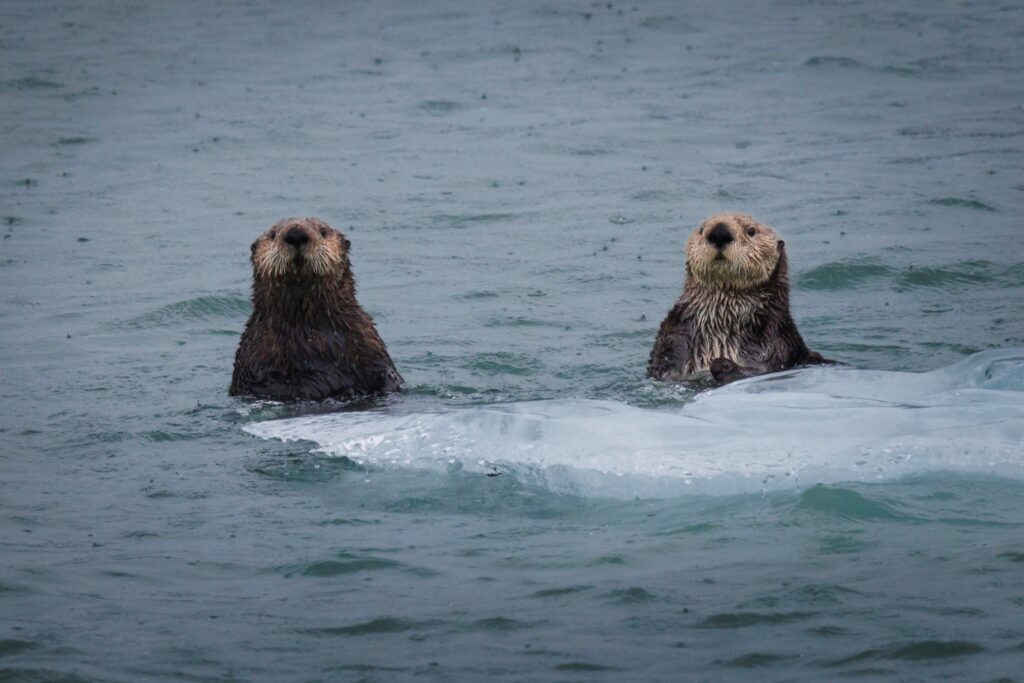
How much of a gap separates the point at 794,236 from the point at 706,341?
418 centimetres

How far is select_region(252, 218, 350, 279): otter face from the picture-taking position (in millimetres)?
8906

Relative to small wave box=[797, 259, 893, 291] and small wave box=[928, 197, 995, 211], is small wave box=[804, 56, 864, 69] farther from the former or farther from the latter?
small wave box=[797, 259, 893, 291]

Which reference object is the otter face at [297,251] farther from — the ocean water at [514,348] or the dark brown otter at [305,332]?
the ocean water at [514,348]

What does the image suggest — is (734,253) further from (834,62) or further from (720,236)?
(834,62)

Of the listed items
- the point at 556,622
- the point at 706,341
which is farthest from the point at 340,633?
the point at 706,341

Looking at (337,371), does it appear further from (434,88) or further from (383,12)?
(383,12)

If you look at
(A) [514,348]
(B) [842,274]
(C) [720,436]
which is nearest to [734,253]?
(A) [514,348]

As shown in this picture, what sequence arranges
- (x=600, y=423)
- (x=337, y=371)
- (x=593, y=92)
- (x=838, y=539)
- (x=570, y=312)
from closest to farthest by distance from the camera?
(x=838, y=539) < (x=600, y=423) < (x=337, y=371) < (x=570, y=312) < (x=593, y=92)

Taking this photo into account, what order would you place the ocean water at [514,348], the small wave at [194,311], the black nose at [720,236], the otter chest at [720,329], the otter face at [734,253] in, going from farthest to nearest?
the small wave at [194,311]
the otter chest at [720,329]
the otter face at [734,253]
the black nose at [720,236]
the ocean water at [514,348]

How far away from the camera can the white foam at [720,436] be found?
274 inches

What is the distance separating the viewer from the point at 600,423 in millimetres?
7711

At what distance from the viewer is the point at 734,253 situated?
30.9 feet

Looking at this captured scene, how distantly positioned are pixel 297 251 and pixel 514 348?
229cm

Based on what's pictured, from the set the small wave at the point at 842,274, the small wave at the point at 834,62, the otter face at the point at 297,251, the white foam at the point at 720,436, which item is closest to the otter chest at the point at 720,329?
the white foam at the point at 720,436
